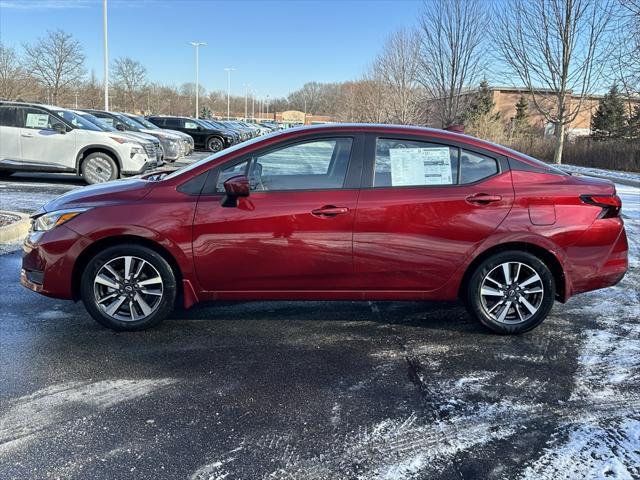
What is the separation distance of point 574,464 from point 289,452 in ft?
4.68

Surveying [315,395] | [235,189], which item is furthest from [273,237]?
[315,395]

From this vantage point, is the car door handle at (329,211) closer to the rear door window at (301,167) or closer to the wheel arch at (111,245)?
the rear door window at (301,167)

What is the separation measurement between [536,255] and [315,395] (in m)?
2.22

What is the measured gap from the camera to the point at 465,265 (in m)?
4.21

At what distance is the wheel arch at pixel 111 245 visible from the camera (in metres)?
4.11

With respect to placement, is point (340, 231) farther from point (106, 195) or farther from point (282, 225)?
point (106, 195)

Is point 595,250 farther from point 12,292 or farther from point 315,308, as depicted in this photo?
point 12,292

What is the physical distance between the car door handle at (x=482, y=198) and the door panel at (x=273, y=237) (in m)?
0.91

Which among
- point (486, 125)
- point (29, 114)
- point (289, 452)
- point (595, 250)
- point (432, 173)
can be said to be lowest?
point (289, 452)

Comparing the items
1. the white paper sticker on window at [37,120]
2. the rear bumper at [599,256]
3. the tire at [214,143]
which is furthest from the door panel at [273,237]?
the tire at [214,143]

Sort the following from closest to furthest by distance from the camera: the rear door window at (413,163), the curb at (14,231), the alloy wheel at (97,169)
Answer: the rear door window at (413,163) < the curb at (14,231) < the alloy wheel at (97,169)

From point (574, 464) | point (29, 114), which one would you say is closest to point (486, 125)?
point (29, 114)

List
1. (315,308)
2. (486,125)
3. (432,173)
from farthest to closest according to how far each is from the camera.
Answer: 1. (486,125)
2. (315,308)
3. (432,173)

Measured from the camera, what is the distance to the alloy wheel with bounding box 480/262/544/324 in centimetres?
427
